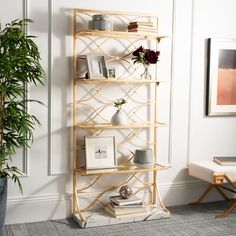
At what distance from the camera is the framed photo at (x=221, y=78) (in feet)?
14.1

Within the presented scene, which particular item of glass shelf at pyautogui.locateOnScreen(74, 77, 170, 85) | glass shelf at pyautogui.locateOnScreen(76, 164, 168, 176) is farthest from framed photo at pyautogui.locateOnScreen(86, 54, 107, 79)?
glass shelf at pyautogui.locateOnScreen(76, 164, 168, 176)

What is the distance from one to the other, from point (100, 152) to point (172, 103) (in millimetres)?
961

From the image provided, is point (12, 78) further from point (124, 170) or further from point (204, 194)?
point (204, 194)

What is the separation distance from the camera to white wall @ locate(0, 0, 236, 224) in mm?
3643

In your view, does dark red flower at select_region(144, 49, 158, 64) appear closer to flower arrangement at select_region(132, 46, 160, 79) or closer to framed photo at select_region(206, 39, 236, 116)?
flower arrangement at select_region(132, 46, 160, 79)

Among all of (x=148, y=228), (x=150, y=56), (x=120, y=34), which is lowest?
(x=148, y=228)

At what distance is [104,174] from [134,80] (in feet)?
3.12

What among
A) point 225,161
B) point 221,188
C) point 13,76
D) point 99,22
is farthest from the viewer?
point 221,188

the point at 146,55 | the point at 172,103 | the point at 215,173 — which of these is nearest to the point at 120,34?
the point at 146,55

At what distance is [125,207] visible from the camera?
3.75 m

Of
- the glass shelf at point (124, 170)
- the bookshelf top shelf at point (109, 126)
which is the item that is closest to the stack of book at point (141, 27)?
the bookshelf top shelf at point (109, 126)

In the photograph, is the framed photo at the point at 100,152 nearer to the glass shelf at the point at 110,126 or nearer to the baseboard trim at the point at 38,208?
the glass shelf at the point at 110,126

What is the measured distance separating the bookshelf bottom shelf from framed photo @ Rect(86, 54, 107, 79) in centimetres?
126

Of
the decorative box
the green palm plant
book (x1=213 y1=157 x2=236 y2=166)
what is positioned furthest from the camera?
book (x1=213 y1=157 x2=236 y2=166)
